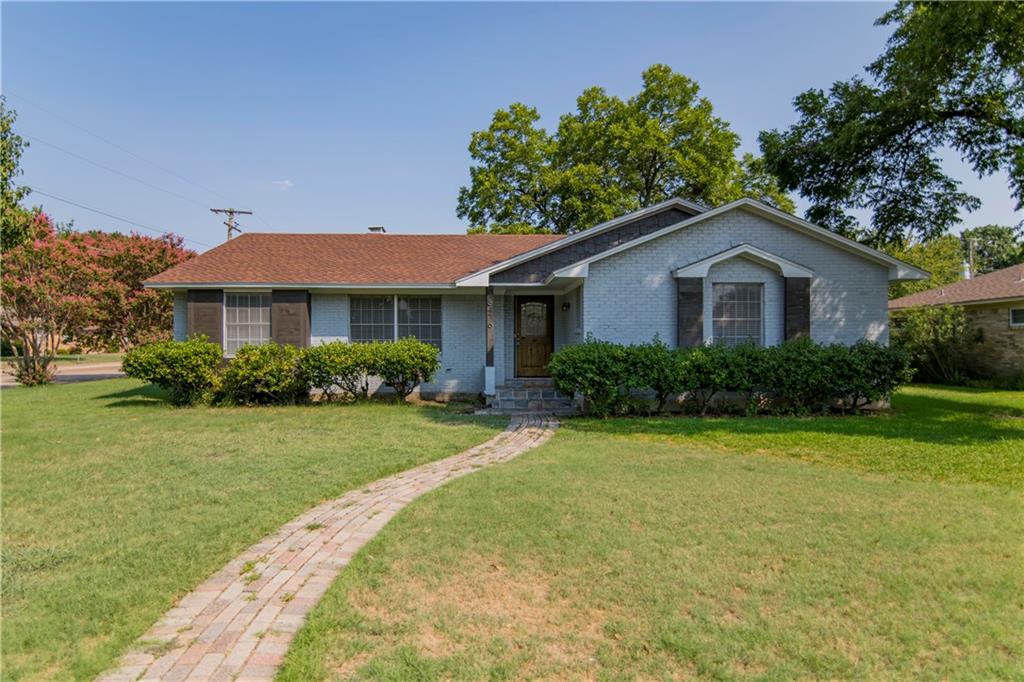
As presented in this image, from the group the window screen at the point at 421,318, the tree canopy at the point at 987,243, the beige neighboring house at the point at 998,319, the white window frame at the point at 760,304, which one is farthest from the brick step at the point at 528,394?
the tree canopy at the point at 987,243

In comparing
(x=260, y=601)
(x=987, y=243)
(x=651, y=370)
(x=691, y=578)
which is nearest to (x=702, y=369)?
(x=651, y=370)

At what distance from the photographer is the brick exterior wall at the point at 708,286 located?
11641 millimetres

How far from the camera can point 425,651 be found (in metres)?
2.86

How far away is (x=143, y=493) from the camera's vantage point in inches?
221

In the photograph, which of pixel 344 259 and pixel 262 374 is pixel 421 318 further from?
pixel 262 374

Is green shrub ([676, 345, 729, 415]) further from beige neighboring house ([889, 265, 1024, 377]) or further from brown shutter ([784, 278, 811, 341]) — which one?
beige neighboring house ([889, 265, 1024, 377])

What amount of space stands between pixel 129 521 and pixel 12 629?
1865 mm

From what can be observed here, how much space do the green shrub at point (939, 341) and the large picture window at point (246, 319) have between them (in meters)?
19.6

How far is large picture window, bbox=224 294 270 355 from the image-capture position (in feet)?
43.8

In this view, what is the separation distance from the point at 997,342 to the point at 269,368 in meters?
21.7

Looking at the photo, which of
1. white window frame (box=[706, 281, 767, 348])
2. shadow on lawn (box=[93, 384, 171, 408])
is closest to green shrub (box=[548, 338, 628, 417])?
white window frame (box=[706, 281, 767, 348])

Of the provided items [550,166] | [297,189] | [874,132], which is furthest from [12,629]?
[550,166]

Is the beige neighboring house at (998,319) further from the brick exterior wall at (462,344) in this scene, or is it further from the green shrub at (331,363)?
the green shrub at (331,363)

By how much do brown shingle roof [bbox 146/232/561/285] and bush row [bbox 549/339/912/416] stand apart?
15.8 ft
